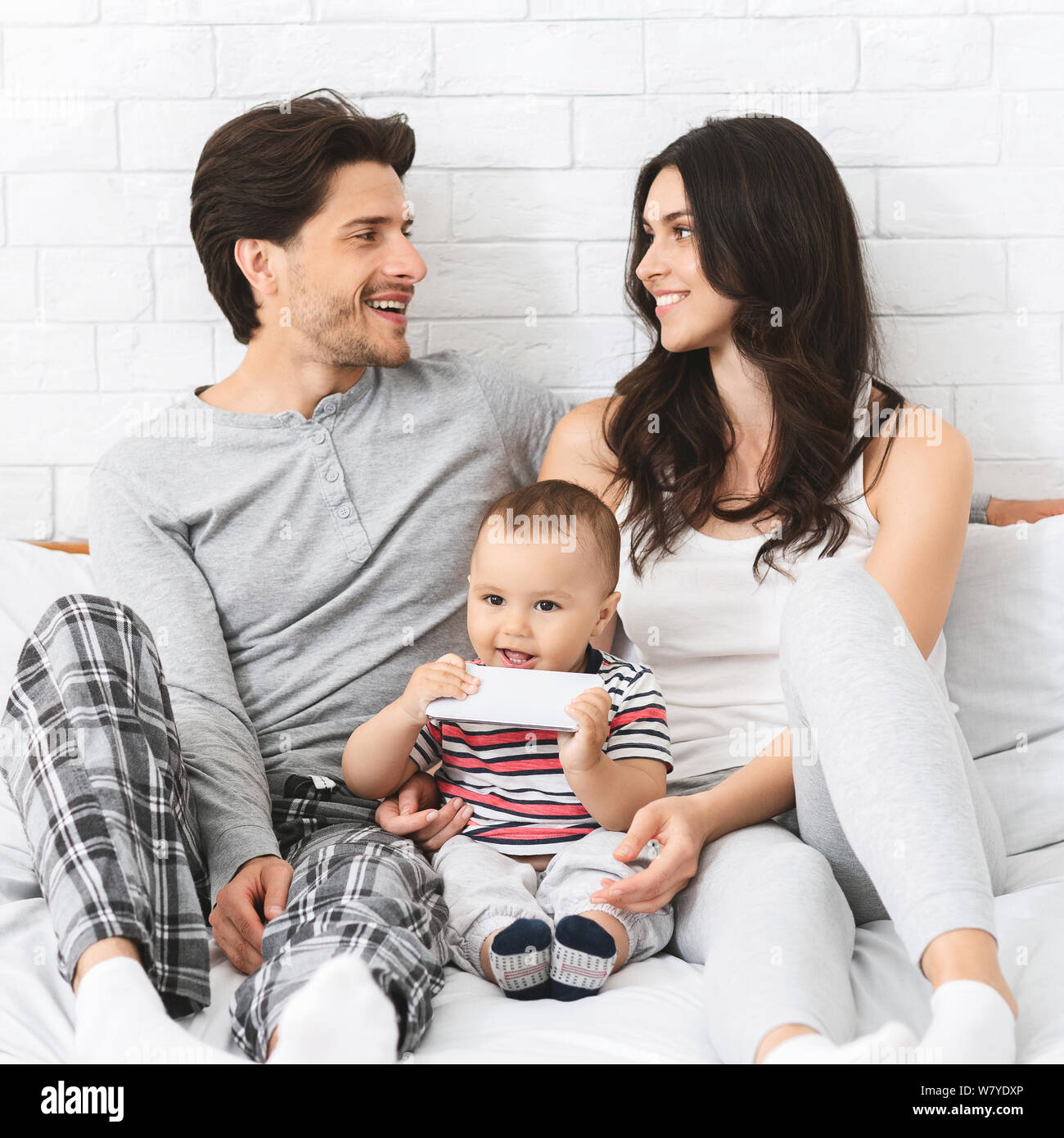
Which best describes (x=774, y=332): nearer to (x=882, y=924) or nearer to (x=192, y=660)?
(x=882, y=924)

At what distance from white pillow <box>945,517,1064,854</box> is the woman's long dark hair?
26 cm

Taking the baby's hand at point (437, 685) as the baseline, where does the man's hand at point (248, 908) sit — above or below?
below

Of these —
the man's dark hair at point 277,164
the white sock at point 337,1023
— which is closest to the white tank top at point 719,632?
the white sock at point 337,1023

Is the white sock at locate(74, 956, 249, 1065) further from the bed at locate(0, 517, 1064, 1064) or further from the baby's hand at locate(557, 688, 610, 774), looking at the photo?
the baby's hand at locate(557, 688, 610, 774)

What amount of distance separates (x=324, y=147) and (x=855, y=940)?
122cm

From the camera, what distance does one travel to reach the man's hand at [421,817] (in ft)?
4.20

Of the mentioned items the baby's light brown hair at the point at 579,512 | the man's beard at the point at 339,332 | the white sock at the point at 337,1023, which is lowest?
the white sock at the point at 337,1023

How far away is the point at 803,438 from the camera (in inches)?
58.9

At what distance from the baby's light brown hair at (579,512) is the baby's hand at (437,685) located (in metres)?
0.18

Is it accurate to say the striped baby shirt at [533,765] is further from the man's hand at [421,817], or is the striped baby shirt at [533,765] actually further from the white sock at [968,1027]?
the white sock at [968,1027]

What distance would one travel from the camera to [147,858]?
1.07 m

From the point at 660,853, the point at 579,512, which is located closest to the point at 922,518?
the point at 579,512

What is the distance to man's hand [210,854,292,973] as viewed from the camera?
45.6 inches

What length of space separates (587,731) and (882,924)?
40 centimetres
